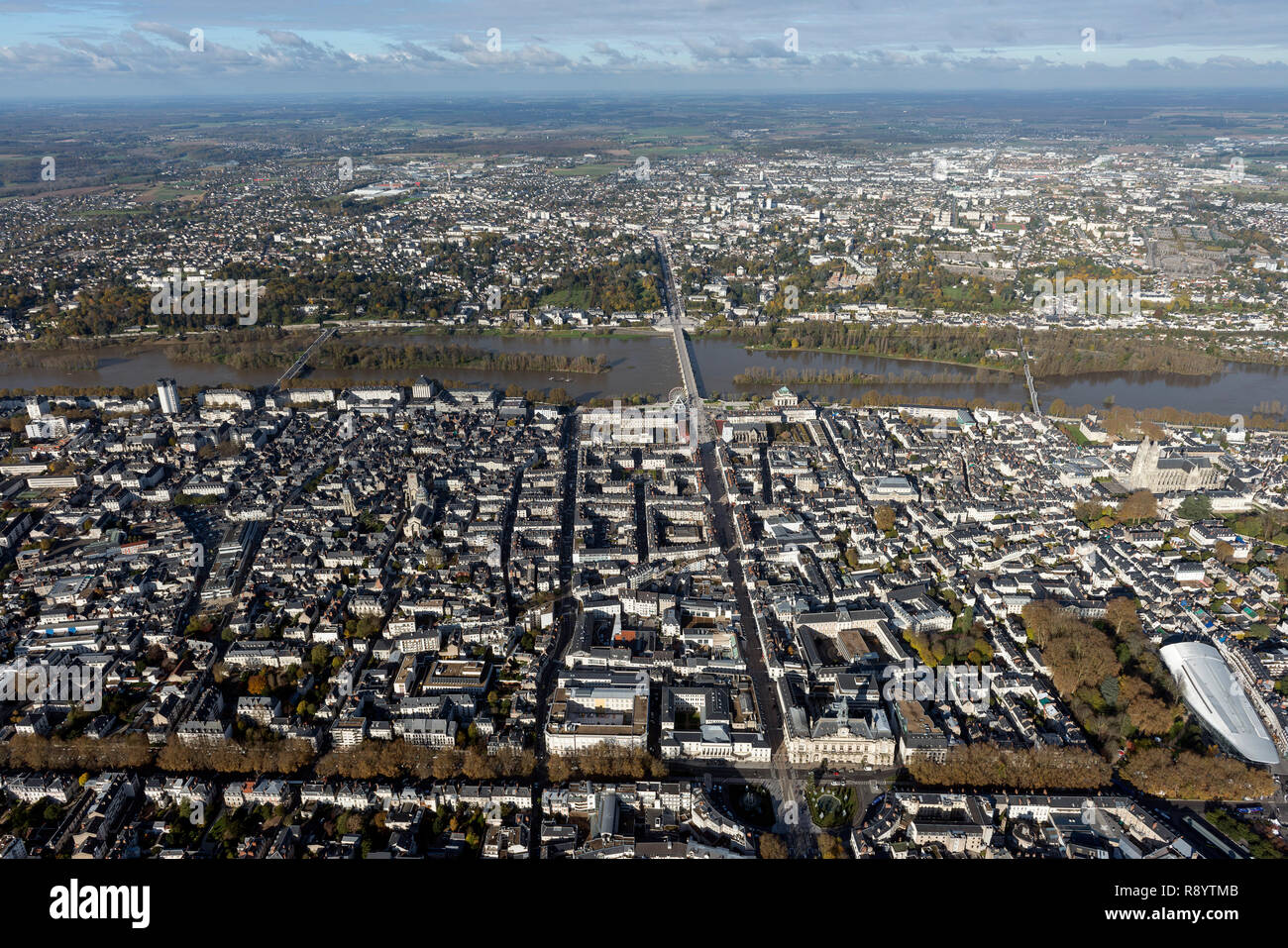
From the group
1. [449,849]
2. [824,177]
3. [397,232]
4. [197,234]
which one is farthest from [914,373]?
[824,177]

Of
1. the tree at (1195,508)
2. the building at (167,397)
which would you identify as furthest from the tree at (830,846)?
the building at (167,397)

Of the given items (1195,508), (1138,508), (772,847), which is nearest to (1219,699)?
(1138,508)

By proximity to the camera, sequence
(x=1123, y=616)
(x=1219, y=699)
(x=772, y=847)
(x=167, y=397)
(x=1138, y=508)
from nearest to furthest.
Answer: (x=772, y=847)
(x=1219, y=699)
(x=1123, y=616)
(x=1138, y=508)
(x=167, y=397)

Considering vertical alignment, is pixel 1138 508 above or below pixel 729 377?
below

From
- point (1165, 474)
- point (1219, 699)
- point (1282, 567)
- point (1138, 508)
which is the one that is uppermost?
point (1165, 474)

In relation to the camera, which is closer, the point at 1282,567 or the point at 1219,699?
the point at 1219,699

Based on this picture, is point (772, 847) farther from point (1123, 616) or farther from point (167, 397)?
point (167, 397)
